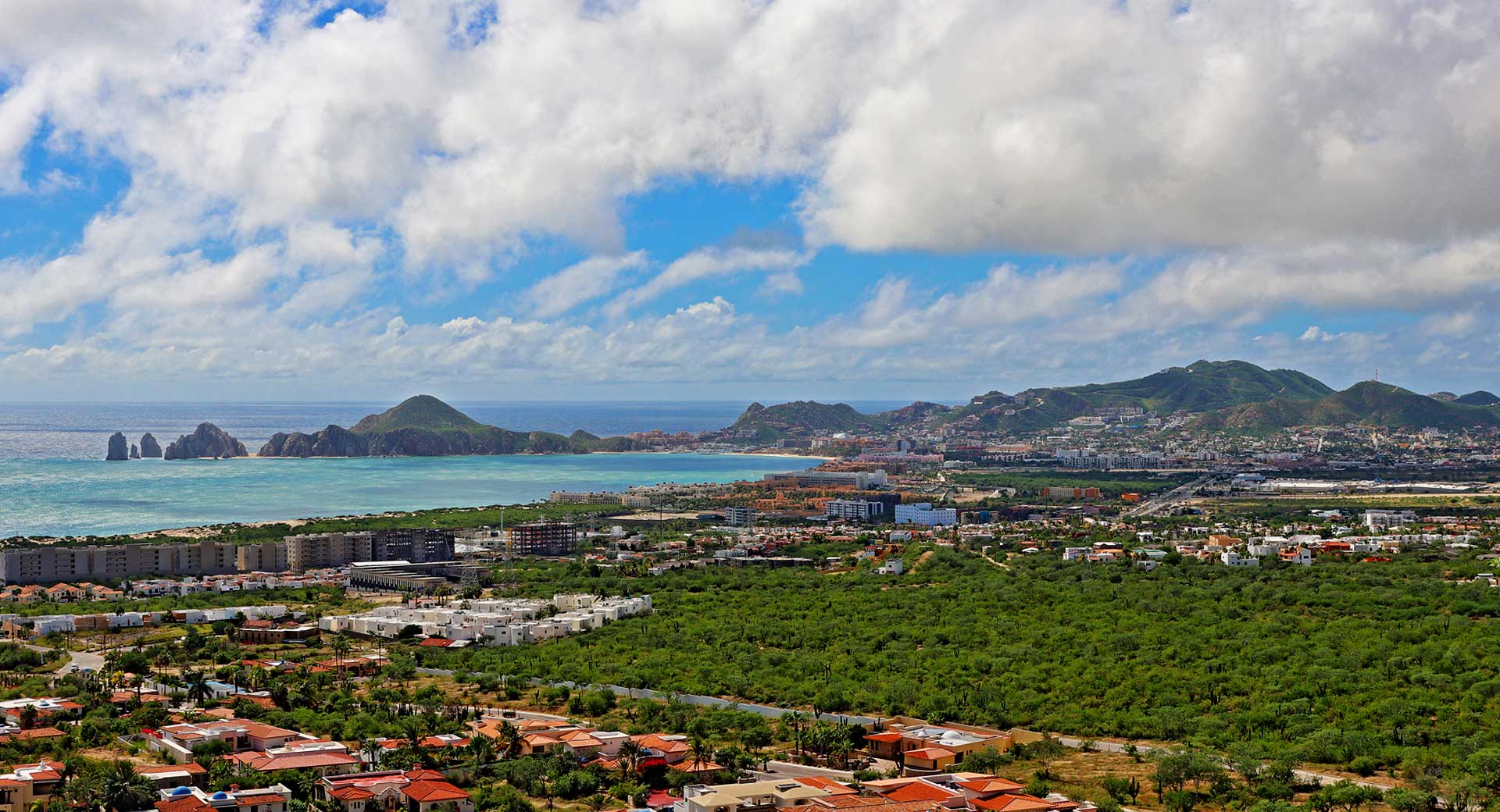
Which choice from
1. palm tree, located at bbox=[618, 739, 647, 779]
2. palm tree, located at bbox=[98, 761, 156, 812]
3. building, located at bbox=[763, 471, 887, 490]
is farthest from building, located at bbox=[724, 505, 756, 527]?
palm tree, located at bbox=[98, 761, 156, 812]

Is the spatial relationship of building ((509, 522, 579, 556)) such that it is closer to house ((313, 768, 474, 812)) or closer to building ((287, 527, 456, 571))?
building ((287, 527, 456, 571))

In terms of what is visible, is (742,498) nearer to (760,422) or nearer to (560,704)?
(560,704)

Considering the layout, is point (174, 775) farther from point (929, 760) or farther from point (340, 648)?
point (340, 648)

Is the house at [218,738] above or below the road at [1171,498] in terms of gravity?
below

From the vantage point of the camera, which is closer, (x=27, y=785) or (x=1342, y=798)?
(x=1342, y=798)

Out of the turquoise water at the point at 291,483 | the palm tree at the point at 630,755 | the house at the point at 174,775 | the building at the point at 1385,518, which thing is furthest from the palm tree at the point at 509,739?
the turquoise water at the point at 291,483

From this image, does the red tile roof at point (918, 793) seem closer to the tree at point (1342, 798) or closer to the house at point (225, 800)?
the tree at point (1342, 798)

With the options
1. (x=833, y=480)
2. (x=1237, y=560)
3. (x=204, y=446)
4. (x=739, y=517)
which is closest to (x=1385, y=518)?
(x=1237, y=560)
